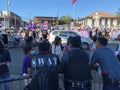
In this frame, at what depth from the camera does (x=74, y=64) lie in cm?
552

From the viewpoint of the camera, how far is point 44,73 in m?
5.18

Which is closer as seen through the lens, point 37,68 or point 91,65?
point 37,68

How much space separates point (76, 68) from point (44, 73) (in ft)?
2.02

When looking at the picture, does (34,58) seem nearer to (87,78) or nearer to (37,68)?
(37,68)

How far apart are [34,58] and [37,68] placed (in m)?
0.18

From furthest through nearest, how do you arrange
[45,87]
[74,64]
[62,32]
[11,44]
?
[11,44]
[62,32]
[74,64]
[45,87]

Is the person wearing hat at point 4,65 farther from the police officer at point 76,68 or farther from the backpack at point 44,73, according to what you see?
the police officer at point 76,68

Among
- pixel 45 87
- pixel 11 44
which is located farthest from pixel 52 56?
pixel 11 44

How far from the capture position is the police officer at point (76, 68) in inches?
217

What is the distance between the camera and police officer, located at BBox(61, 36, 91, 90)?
552 centimetres

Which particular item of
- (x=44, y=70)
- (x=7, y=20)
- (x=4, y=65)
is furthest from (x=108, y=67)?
(x=7, y=20)

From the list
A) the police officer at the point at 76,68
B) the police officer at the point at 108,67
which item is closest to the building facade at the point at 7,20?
the police officer at the point at 108,67

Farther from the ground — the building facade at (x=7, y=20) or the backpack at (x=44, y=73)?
the building facade at (x=7, y=20)

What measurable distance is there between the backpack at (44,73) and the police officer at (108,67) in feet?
2.76
